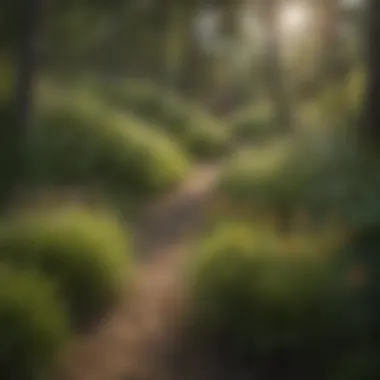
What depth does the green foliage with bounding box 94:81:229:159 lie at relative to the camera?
2250 millimetres

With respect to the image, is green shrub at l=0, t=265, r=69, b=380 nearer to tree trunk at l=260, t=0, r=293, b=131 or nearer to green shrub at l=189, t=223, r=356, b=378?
green shrub at l=189, t=223, r=356, b=378

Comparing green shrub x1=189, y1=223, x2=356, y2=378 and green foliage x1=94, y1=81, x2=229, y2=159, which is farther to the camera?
green foliage x1=94, y1=81, x2=229, y2=159

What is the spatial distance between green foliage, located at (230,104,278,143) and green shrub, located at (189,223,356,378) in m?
0.25

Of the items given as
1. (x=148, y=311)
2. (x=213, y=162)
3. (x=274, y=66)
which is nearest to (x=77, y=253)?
(x=148, y=311)

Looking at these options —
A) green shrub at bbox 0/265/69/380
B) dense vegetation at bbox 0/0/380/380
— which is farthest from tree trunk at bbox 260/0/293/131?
green shrub at bbox 0/265/69/380

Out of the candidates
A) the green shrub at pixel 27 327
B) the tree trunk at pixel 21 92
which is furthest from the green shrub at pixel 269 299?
the tree trunk at pixel 21 92

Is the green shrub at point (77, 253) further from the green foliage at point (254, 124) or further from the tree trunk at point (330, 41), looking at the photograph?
the tree trunk at point (330, 41)

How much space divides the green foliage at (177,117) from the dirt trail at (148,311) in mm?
66

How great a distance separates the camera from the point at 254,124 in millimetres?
2244

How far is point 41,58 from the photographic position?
229 centimetres

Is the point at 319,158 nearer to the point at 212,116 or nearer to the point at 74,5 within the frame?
the point at 212,116

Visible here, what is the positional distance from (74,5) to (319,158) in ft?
2.60

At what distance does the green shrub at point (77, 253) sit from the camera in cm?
218

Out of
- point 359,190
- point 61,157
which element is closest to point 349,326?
point 359,190
